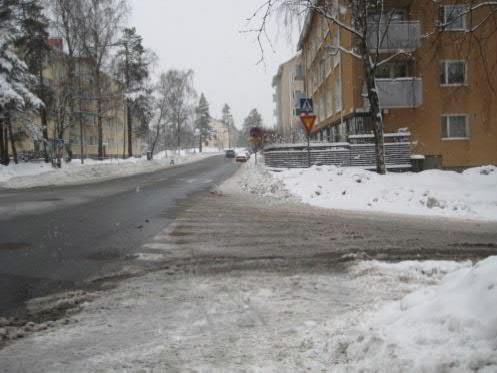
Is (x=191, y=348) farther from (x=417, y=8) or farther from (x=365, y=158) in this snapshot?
(x=417, y=8)

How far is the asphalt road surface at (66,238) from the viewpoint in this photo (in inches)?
218

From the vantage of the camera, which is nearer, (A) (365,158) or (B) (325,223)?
(B) (325,223)

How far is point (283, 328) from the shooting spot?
12.8 feet

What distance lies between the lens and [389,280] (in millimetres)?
5141

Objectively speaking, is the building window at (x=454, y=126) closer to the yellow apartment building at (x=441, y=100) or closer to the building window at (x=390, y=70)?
the yellow apartment building at (x=441, y=100)

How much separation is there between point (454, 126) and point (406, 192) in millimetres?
13693

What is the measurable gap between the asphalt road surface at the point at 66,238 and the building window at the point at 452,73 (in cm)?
1699

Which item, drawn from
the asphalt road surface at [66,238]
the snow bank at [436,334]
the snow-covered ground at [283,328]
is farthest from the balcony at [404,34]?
the snow bank at [436,334]

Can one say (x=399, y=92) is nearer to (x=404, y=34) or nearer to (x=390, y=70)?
(x=390, y=70)

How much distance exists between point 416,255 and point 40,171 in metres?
30.5

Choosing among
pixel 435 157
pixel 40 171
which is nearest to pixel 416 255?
pixel 435 157

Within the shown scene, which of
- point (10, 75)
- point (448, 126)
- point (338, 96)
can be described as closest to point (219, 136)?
point (10, 75)

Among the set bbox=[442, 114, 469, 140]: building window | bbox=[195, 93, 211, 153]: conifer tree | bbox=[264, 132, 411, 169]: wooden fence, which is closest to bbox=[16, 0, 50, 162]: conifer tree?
bbox=[264, 132, 411, 169]: wooden fence

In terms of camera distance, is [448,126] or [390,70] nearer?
[390,70]
